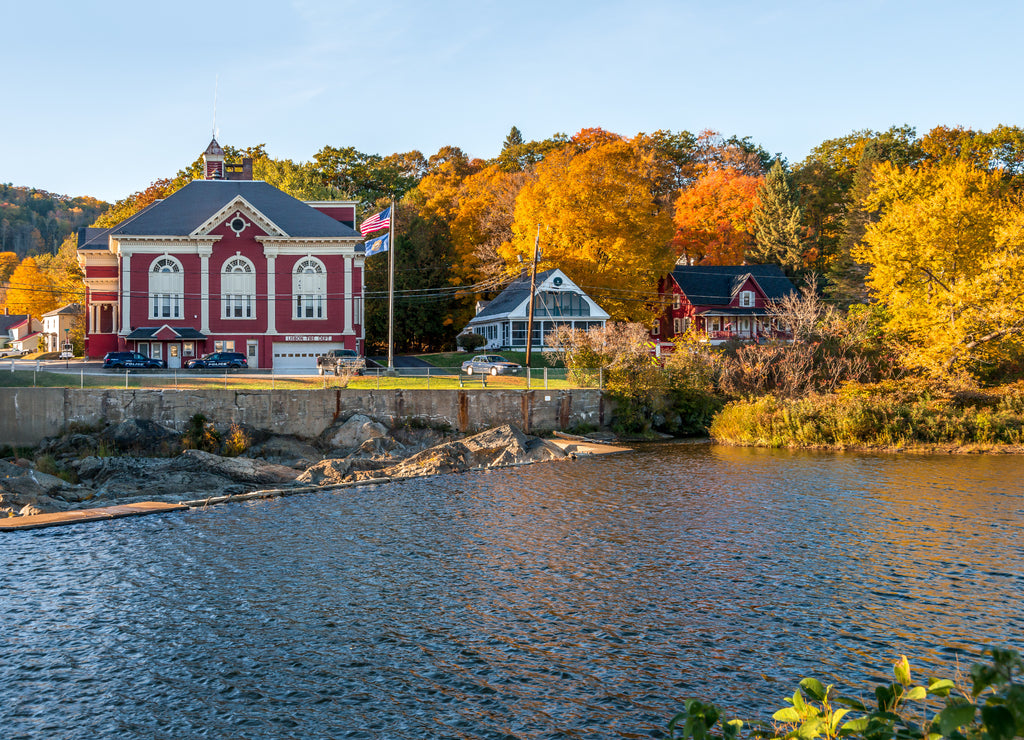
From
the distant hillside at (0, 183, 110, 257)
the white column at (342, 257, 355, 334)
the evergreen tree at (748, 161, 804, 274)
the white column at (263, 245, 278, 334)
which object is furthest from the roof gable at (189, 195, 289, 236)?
the distant hillside at (0, 183, 110, 257)

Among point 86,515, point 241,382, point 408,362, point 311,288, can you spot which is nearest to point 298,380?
point 241,382

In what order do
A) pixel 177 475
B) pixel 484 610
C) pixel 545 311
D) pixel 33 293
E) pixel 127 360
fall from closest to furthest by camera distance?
pixel 484 610, pixel 177 475, pixel 127 360, pixel 545 311, pixel 33 293

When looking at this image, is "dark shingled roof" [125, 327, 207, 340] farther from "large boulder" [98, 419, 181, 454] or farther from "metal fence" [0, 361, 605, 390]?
"large boulder" [98, 419, 181, 454]

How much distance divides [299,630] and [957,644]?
1070 cm

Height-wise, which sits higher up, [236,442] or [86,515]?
[236,442]

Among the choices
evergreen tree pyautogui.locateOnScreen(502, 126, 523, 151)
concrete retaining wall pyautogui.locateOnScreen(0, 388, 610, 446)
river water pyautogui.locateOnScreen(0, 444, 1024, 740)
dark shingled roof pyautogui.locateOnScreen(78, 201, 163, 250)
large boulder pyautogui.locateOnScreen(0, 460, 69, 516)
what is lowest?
river water pyautogui.locateOnScreen(0, 444, 1024, 740)

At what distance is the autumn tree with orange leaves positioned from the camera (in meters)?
81.7

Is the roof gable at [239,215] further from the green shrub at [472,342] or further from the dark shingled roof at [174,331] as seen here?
the green shrub at [472,342]

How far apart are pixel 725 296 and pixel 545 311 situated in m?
21.4

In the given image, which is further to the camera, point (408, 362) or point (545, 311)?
point (545, 311)

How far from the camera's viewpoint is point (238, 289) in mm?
53938

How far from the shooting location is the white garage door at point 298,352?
54.7m

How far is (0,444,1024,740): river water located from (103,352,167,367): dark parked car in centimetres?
2938

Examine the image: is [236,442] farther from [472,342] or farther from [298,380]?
[472,342]
